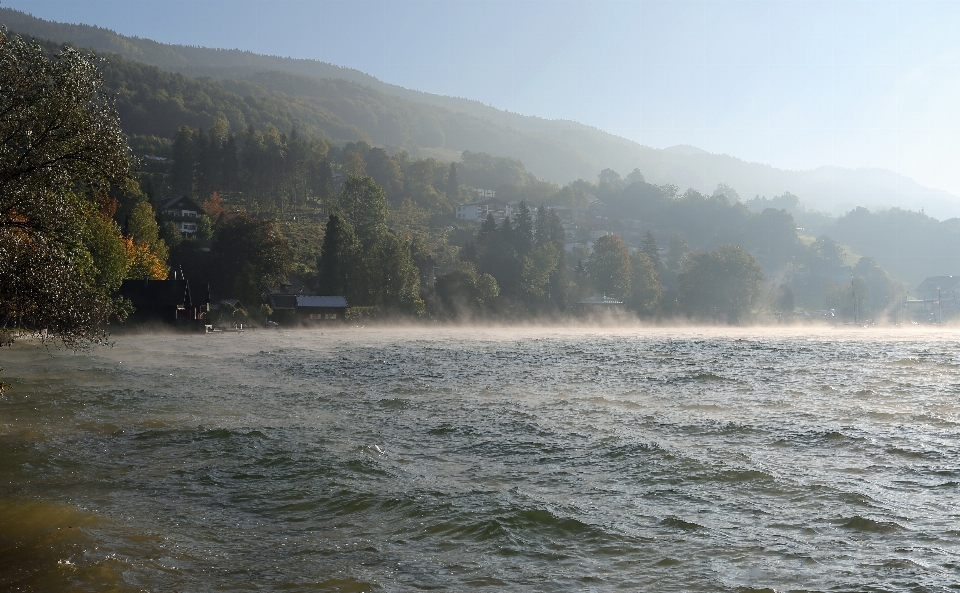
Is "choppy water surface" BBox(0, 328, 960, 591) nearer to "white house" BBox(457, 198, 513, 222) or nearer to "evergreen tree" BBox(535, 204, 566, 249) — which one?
"evergreen tree" BBox(535, 204, 566, 249)

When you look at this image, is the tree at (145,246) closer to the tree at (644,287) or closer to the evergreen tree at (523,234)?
the evergreen tree at (523,234)

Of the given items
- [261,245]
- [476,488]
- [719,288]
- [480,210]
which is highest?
[480,210]

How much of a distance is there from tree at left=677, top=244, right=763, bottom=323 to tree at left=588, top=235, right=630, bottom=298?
11627 mm

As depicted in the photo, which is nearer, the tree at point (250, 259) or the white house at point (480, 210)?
the tree at point (250, 259)

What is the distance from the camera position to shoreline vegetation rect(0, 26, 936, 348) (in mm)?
16891

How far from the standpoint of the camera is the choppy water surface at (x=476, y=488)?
8.68 m

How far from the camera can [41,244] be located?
16734 millimetres

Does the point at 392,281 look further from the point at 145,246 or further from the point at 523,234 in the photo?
the point at 523,234

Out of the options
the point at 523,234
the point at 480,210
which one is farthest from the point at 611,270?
the point at 480,210

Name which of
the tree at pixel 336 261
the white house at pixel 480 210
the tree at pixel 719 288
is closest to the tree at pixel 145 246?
the tree at pixel 336 261

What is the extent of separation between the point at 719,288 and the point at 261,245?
3294 inches

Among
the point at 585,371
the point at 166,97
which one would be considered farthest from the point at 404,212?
the point at 585,371

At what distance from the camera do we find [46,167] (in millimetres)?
16500

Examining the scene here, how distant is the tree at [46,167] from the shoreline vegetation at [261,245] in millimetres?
42
